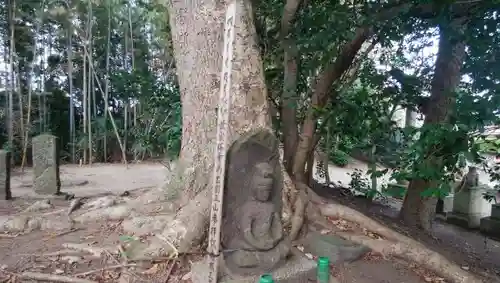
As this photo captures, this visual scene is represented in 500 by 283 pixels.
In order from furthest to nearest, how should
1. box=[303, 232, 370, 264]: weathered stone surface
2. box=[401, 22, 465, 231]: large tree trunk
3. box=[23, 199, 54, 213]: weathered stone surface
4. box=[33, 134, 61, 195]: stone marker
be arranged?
box=[33, 134, 61, 195]: stone marker < box=[401, 22, 465, 231]: large tree trunk < box=[23, 199, 54, 213]: weathered stone surface < box=[303, 232, 370, 264]: weathered stone surface

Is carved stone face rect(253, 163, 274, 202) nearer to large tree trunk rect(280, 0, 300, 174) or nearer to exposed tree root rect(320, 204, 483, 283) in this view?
exposed tree root rect(320, 204, 483, 283)

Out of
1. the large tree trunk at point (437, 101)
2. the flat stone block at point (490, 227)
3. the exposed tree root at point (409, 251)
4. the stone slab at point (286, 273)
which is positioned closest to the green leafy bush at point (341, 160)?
the flat stone block at point (490, 227)

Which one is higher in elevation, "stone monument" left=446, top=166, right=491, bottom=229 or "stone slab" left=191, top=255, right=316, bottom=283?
"stone slab" left=191, top=255, right=316, bottom=283

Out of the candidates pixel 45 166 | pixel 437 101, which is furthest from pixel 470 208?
pixel 45 166

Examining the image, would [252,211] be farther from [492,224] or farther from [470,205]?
[470,205]

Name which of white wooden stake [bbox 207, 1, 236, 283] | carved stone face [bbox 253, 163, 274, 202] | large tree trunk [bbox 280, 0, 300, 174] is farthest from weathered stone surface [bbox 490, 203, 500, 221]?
white wooden stake [bbox 207, 1, 236, 283]

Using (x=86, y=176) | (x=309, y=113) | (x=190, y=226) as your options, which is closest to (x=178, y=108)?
(x=309, y=113)

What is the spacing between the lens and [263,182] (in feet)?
9.72

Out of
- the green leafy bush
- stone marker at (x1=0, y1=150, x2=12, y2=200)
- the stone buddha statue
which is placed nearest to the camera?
the stone buddha statue

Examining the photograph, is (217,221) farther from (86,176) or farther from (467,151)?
(86,176)

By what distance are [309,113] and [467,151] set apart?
2246mm

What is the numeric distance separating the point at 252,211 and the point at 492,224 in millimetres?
7892

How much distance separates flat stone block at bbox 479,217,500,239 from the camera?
27.7 ft

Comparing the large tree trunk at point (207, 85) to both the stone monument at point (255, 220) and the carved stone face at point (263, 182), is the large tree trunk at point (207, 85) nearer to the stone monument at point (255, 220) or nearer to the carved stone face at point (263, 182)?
the stone monument at point (255, 220)
